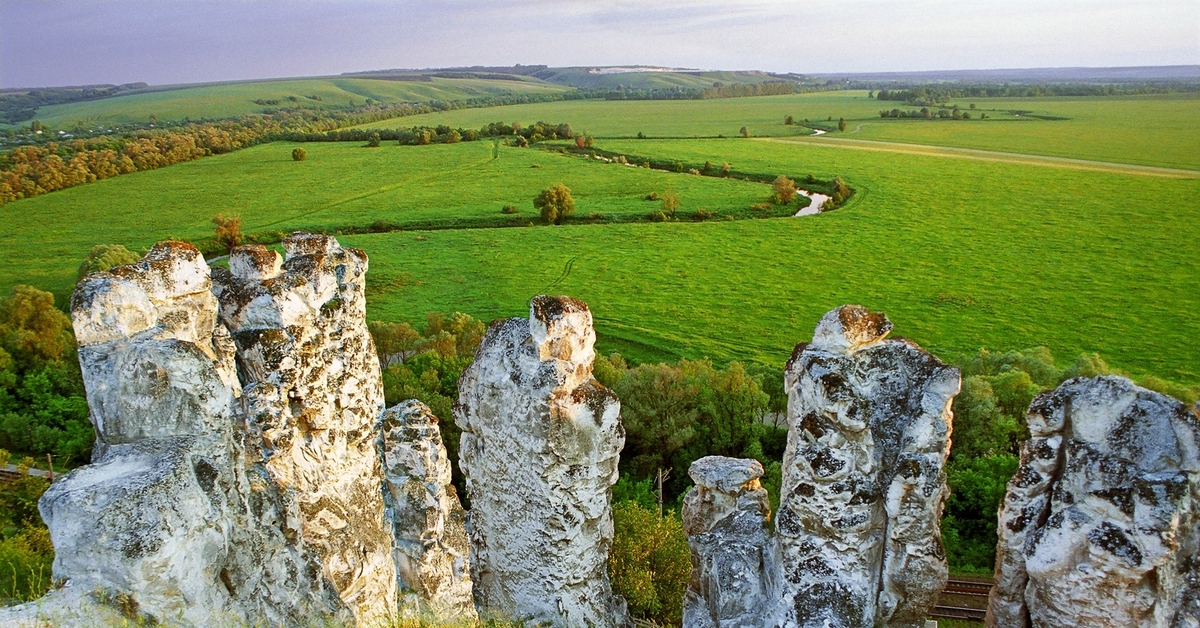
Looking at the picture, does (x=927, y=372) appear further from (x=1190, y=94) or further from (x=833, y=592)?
(x=1190, y=94)

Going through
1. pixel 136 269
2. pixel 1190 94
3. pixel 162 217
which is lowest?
pixel 162 217

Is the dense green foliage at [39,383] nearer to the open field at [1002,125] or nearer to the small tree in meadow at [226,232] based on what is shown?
the small tree in meadow at [226,232]

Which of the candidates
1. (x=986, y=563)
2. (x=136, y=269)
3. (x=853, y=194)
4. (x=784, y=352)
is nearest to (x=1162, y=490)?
(x=136, y=269)

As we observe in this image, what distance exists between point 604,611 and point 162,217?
3206 inches

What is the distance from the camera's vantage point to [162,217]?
251 feet

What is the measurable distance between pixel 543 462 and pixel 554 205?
69.8 m

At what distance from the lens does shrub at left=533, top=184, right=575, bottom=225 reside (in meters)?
78.6

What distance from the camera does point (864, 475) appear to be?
28.5 ft

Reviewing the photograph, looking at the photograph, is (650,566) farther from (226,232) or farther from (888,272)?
(226,232)

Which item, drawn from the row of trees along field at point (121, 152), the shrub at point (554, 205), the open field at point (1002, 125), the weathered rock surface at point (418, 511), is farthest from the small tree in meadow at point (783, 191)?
the row of trees along field at point (121, 152)

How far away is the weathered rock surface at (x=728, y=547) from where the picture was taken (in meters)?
9.78

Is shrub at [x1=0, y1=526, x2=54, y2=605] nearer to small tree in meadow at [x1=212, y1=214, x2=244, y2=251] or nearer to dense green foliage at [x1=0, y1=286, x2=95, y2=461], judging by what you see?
dense green foliage at [x1=0, y1=286, x2=95, y2=461]

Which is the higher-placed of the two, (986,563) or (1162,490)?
(1162,490)

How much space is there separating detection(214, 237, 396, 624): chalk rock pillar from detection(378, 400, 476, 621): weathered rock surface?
67cm
